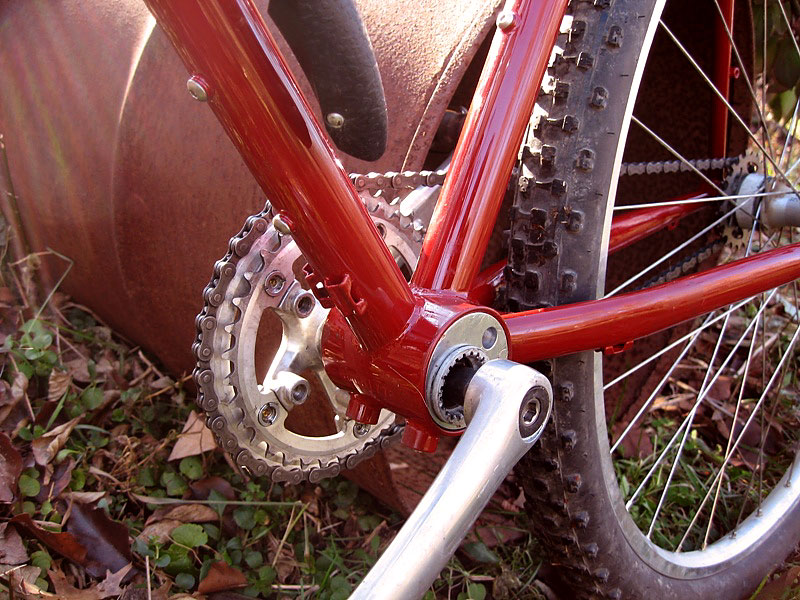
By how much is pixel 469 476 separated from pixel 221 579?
0.63m

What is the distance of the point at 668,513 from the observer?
4.71 feet

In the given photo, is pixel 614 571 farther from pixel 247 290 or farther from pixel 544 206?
pixel 247 290

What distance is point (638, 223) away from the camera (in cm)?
121

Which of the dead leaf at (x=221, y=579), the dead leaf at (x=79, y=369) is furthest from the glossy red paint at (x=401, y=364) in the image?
Answer: the dead leaf at (x=79, y=369)

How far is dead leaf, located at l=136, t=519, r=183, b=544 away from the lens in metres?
1.18

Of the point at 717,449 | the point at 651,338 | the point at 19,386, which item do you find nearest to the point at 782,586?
the point at 717,449

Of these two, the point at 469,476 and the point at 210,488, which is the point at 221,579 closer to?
the point at 210,488

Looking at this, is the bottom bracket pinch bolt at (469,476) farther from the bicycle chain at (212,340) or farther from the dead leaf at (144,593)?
the dead leaf at (144,593)

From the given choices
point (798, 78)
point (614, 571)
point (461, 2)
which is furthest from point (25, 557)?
point (798, 78)

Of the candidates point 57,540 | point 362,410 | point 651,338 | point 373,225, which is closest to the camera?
point 373,225

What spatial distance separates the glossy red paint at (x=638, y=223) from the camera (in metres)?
1.18

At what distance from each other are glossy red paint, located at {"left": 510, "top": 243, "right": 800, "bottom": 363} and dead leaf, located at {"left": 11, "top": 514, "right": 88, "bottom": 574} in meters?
0.76

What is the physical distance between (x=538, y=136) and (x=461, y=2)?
0.29 metres

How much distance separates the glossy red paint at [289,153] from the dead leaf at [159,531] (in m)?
Answer: 0.64
